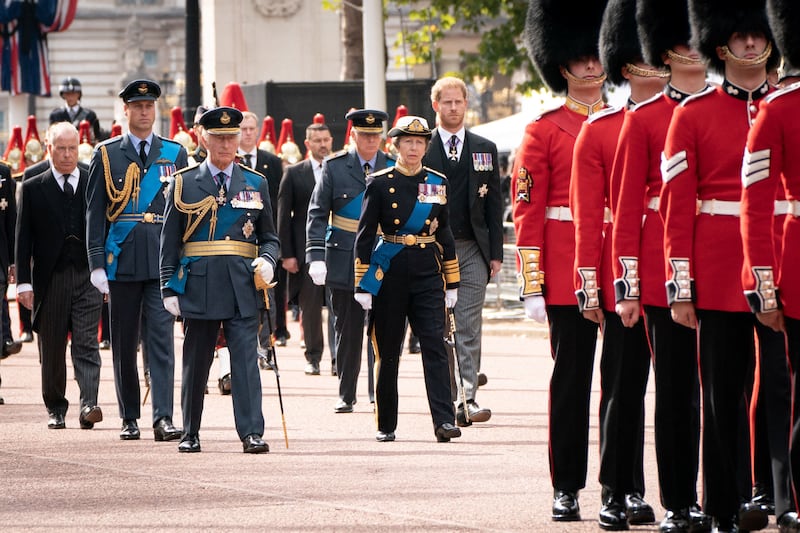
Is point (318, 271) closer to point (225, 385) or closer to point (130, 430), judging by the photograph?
point (225, 385)

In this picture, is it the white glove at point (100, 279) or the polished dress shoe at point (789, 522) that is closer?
the polished dress shoe at point (789, 522)

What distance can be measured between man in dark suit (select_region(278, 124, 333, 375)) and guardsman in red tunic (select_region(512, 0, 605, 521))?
7.53m

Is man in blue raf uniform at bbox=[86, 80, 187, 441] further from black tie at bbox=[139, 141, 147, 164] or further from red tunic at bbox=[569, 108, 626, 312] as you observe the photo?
red tunic at bbox=[569, 108, 626, 312]

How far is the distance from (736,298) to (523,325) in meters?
12.6

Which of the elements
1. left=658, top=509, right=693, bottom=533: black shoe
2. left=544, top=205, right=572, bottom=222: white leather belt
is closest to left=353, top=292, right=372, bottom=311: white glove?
left=544, top=205, right=572, bottom=222: white leather belt

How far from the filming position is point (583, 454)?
8.07m

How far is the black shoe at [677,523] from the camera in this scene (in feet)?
24.2

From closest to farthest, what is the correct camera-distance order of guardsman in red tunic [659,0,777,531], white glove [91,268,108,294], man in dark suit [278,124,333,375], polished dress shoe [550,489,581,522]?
guardsman in red tunic [659,0,777,531] → polished dress shoe [550,489,581,522] → white glove [91,268,108,294] → man in dark suit [278,124,333,375]

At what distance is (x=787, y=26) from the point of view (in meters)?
7.16

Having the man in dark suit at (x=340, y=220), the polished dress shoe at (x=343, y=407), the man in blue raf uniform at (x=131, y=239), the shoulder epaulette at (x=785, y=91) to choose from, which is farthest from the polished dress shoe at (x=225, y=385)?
the shoulder epaulette at (x=785, y=91)

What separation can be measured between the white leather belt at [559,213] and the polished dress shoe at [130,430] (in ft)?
12.0

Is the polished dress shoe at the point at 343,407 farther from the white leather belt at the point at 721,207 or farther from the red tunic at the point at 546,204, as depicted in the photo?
the white leather belt at the point at 721,207

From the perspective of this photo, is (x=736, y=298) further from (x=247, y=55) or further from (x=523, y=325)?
(x=247, y=55)

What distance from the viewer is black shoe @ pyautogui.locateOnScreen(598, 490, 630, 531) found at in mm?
7688
